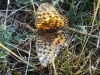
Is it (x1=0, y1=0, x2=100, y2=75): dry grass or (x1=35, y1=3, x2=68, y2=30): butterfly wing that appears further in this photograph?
(x1=0, y1=0, x2=100, y2=75): dry grass

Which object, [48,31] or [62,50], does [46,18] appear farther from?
[62,50]

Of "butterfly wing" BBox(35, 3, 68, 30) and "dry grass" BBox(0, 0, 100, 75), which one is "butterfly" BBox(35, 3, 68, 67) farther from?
"dry grass" BBox(0, 0, 100, 75)

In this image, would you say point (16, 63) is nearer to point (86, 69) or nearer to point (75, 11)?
point (86, 69)

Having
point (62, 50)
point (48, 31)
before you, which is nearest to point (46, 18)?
point (48, 31)

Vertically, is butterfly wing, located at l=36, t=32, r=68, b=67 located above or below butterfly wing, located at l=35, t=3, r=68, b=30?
below

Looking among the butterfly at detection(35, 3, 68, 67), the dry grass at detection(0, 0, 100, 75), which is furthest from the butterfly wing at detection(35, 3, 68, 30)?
the dry grass at detection(0, 0, 100, 75)

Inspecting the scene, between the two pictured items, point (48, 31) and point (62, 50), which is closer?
point (48, 31)

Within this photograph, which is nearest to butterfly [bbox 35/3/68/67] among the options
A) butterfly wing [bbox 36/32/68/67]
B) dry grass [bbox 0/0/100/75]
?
butterfly wing [bbox 36/32/68/67]

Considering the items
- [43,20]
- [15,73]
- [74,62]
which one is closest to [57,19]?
[43,20]

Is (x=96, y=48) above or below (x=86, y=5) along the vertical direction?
below
